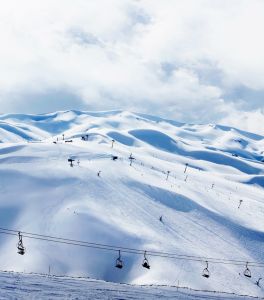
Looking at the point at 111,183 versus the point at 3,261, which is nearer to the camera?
the point at 3,261

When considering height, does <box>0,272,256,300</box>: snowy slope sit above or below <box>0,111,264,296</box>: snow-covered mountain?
above

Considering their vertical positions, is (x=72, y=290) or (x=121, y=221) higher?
(x=72, y=290)

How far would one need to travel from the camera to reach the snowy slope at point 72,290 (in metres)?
12.2

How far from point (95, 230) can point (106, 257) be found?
511 cm

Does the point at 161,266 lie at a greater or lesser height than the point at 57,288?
lesser

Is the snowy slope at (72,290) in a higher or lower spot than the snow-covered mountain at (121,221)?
higher

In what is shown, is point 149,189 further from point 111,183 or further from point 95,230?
point 95,230

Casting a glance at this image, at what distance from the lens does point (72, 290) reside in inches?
510

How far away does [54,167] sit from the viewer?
2830 inches

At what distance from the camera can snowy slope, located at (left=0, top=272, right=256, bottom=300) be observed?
1216 centimetres

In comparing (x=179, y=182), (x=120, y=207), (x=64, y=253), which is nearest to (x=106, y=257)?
(x=64, y=253)

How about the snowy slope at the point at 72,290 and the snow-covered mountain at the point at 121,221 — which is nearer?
the snowy slope at the point at 72,290

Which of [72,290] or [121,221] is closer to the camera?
[72,290]

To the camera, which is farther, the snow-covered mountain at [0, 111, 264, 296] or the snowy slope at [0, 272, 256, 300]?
the snow-covered mountain at [0, 111, 264, 296]
